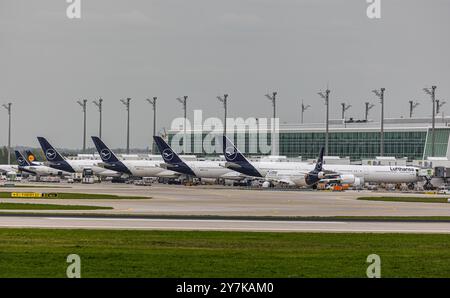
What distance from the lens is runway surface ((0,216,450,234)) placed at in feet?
192

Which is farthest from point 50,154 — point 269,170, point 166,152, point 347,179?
point 347,179

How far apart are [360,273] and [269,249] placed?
8.92 m

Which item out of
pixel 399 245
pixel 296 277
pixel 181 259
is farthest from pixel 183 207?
pixel 296 277

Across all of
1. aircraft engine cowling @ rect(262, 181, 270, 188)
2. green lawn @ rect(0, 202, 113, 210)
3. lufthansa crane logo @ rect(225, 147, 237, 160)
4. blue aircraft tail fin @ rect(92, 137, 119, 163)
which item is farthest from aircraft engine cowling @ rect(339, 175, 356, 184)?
green lawn @ rect(0, 202, 113, 210)

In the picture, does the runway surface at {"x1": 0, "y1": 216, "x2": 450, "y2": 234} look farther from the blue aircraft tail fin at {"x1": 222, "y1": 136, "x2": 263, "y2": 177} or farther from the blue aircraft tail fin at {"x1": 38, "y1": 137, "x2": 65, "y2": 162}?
the blue aircraft tail fin at {"x1": 38, "y1": 137, "x2": 65, "y2": 162}

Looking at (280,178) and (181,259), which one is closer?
(181,259)

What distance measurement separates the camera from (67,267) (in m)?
37.6

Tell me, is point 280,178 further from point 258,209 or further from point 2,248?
point 2,248

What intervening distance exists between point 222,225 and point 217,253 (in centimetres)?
1853

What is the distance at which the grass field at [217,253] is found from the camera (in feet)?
122

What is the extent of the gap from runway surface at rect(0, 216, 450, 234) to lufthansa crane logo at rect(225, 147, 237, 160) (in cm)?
9728

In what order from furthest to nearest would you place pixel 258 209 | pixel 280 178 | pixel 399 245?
pixel 280 178, pixel 258 209, pixel 399 245

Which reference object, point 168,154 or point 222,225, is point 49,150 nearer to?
point 168,154
